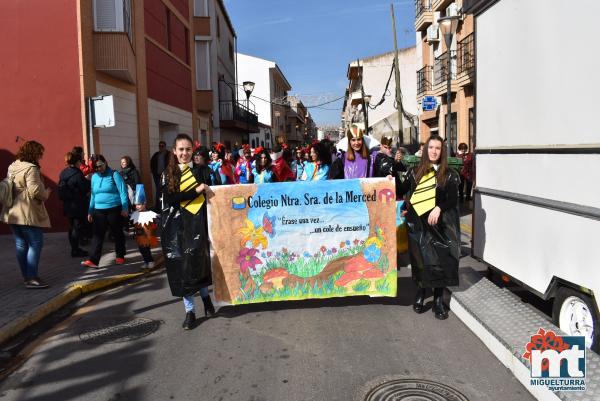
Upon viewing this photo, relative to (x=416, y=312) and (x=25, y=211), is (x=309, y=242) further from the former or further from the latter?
(x=25, y=211)

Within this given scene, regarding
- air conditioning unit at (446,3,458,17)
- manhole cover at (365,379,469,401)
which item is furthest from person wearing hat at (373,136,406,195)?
air conditioning unit at (446,3,458,17)

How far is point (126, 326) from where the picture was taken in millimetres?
5195

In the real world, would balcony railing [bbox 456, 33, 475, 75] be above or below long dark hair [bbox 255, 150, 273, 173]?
above

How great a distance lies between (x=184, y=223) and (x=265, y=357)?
4.95 ft

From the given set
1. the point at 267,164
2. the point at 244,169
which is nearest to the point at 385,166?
the point at 267,164

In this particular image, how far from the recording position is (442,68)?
66.3 feet

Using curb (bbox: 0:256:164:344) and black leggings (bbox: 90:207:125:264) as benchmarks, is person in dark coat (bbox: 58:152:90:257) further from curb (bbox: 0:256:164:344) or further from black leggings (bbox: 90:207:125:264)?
curb (bbox: 0:256:164:344)

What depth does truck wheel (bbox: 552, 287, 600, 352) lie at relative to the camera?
12.0 ft

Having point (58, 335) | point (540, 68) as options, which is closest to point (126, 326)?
point (58, 335)

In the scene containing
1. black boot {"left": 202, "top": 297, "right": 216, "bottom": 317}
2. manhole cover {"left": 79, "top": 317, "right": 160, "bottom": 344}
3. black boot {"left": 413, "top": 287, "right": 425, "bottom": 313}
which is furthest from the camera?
black boot {"left": 202, "top": 297, "right": 216, "bottom": 317}

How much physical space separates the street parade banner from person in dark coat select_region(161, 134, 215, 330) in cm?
22

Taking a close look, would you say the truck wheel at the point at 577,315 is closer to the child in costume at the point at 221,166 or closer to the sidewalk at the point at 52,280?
the sidewalk at the point at 52,280

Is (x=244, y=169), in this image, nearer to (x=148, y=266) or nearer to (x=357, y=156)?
(x=148, y=266)

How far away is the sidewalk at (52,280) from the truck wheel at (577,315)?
16.2 feet
